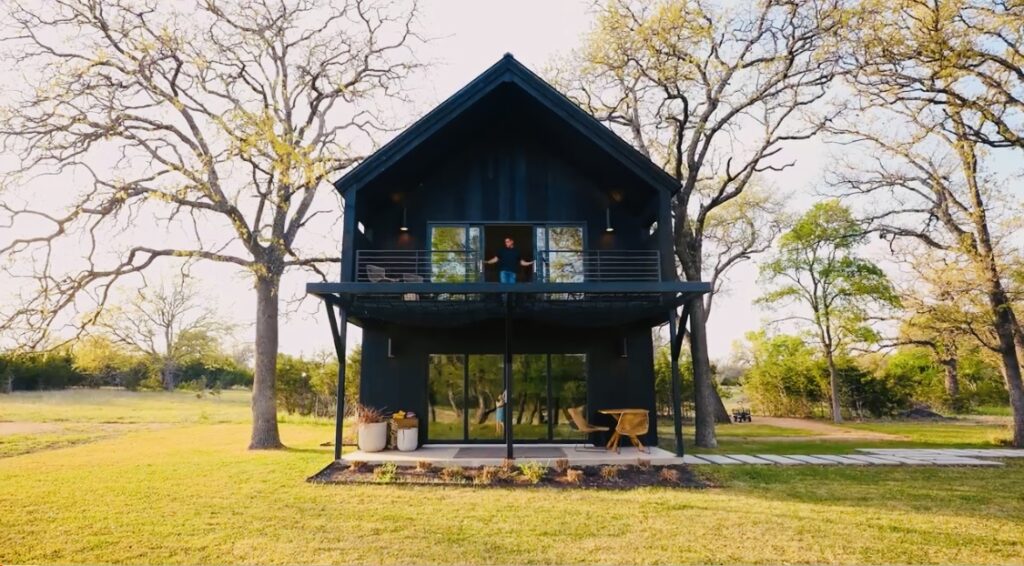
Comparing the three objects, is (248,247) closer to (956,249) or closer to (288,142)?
(288,142)

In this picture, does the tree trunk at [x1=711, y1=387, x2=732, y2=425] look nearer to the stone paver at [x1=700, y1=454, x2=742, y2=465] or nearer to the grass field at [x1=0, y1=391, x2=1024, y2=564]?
the stone paver at [x1=700, y1=454, x2=742, y2=465]

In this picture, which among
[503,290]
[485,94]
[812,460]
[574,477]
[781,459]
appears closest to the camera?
[574,477]

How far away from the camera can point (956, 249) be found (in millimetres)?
12766

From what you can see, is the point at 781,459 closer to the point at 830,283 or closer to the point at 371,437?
the point at 371,437

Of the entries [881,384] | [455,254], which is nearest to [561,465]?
[455,254]

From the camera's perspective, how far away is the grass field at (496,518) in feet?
14.4

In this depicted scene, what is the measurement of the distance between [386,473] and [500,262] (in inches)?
165

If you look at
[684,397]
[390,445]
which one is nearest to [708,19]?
[390,445]

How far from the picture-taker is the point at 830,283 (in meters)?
19.8

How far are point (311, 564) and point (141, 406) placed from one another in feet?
81.4

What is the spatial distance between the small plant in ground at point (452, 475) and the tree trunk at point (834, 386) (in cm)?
1635

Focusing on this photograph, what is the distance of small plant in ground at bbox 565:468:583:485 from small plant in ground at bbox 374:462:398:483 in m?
2.48

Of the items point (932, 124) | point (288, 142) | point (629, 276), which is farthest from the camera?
point (932, 124)

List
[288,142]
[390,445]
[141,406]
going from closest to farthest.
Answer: [390,445], [288,142], [141,406]
